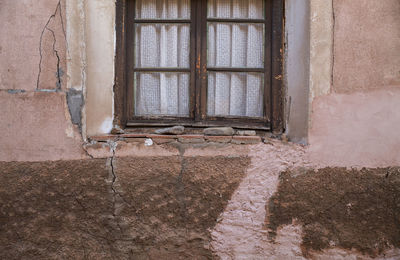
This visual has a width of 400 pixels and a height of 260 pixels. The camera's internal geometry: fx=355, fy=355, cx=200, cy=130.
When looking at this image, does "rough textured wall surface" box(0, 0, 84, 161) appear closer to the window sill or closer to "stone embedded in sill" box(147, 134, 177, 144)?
the window sill

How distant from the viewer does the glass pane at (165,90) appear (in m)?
2.61

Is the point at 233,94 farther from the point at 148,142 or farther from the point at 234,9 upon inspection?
the point at 148,142

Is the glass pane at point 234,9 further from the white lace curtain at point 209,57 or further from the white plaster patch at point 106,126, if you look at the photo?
the white plaster patch at point 106,126

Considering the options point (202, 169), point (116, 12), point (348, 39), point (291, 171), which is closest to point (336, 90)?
point (348, 39)

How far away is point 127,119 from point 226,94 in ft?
2.44

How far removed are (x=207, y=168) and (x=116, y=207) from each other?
2.06 ft

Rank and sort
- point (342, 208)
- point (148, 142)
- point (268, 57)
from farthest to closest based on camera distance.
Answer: point (268, 57) → point (148, 142) → point (342, 208)

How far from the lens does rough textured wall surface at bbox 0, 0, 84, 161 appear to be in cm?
229

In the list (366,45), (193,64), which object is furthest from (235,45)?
(366,45)

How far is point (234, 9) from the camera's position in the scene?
102 inches

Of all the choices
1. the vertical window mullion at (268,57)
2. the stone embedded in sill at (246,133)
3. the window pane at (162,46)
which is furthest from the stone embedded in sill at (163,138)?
the vertical window mullion at (268,57)

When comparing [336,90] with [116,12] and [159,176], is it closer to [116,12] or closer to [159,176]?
[159,176]

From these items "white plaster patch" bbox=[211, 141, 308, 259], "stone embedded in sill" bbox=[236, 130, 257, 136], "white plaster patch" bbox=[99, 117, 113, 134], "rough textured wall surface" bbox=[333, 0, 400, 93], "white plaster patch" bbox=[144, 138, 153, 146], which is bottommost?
"white plaster patch" bbox=[211, 141, 308, 259]

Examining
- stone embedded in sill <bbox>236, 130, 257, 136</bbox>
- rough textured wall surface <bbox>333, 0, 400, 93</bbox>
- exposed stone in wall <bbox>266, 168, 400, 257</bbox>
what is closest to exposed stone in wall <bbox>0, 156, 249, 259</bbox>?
stone embedded in sill <bbox>236, 130, 257, 136</bbox>
